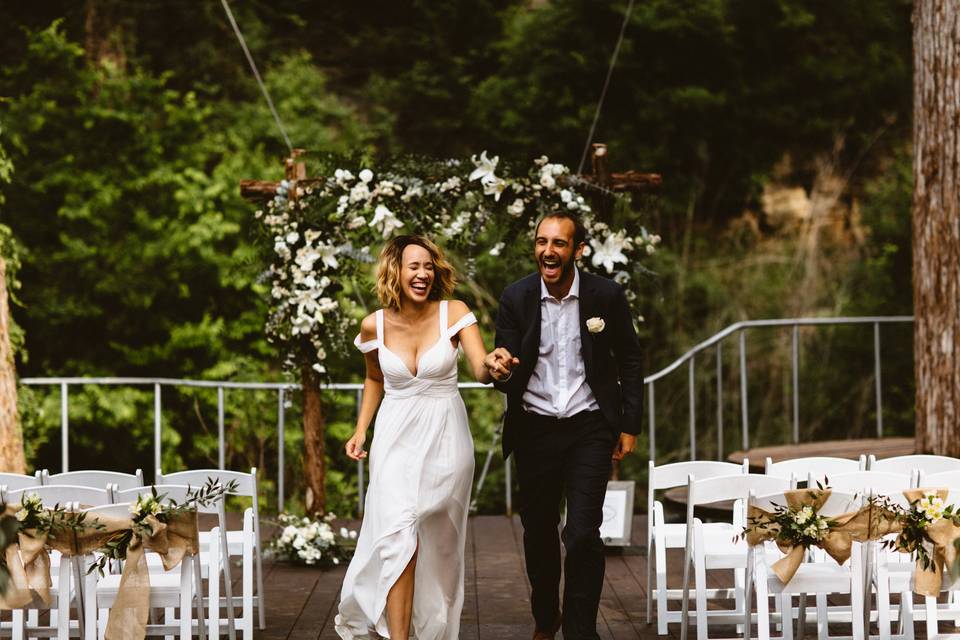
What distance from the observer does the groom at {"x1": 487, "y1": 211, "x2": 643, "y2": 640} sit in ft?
15.0

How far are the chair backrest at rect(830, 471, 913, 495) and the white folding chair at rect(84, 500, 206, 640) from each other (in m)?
2.31

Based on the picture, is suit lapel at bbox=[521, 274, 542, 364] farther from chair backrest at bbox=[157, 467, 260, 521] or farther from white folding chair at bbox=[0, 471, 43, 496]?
white folding chair at bbox=[0, 471, 43, 496]

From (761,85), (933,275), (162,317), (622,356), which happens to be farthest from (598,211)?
(761,85)

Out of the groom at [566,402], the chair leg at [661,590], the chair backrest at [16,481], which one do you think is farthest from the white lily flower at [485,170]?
the chair backrest at [16,481]

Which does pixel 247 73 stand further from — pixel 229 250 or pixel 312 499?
pixel 312 499

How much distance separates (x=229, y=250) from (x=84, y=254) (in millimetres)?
1435

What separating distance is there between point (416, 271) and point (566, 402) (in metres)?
0.77

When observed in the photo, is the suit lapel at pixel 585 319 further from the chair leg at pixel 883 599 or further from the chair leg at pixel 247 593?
the chair leg at pixel 247 593

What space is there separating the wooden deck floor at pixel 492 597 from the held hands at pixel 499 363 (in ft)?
4.69

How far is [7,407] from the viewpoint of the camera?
24.1ft

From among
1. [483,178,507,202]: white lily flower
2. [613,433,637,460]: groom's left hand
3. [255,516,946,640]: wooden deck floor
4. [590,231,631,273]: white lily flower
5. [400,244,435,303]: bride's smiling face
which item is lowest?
[255,516,946,640]: wooden deck floor

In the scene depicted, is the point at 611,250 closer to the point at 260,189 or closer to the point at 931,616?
the point at 260,189

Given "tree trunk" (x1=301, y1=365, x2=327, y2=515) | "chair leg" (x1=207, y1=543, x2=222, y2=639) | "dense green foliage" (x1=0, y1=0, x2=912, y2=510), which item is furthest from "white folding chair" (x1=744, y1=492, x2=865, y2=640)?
"dense green foliage" (x1=0, y1=0, x2=912, y2=510)

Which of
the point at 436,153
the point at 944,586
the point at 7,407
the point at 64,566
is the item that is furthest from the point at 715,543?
the point at 436,153
